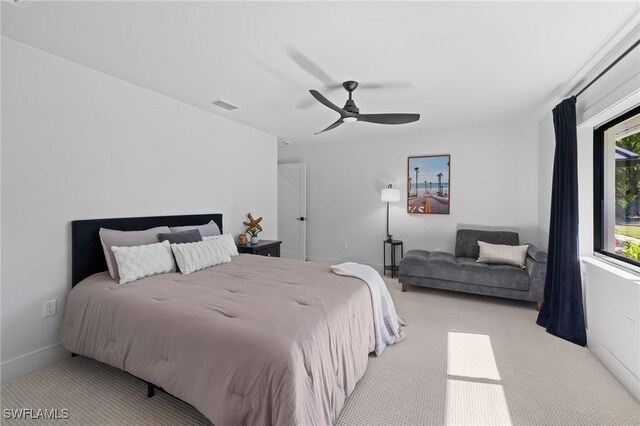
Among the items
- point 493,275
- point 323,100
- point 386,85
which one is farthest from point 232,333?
point 493,275

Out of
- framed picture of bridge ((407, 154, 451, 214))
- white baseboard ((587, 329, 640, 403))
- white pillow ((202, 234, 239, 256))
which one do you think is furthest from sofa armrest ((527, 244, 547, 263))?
white pillow ((202, 234, 239, 256))

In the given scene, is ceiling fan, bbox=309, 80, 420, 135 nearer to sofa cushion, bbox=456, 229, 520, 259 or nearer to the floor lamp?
the floor lamp

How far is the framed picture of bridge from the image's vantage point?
4906mm

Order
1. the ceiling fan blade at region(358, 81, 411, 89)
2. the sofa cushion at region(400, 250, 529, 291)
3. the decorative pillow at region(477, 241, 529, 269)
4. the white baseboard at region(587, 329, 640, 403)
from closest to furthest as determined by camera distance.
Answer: the white baseboard at region(587, 329, 640, 403), the ceiling fan blade at region(358, 81, 411, 89), the sofa cushion at region(400, 250, 529, 291), the decorative pillow at region(477, 241, 529, 269)

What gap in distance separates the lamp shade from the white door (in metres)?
1.67

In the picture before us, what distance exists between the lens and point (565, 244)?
284 centimetres

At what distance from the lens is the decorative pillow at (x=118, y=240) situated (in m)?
2.50

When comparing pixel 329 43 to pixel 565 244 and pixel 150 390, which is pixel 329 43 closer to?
pixel 150 390

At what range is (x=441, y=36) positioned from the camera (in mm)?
2074

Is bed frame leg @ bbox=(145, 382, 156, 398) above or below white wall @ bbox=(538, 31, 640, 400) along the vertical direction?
below

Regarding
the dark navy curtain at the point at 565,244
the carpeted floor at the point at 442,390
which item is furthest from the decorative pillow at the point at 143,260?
the dark navy curtain at the point at 565,244

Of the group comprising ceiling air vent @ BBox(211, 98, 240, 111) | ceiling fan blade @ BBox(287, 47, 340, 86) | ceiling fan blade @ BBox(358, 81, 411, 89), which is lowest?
ceiling fan blade @ BBox(287, 47, 340, 86)

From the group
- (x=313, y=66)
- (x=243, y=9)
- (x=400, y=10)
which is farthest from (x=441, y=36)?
(x=243, y=9)

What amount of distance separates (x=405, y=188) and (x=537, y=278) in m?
2.34
